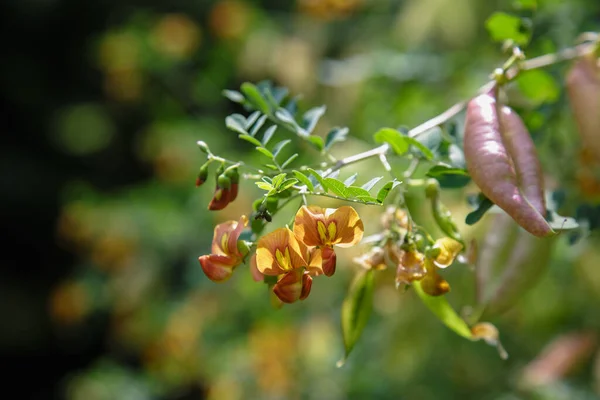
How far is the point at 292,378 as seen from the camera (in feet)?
6.05

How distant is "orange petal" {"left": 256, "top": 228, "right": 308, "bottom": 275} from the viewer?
561mm

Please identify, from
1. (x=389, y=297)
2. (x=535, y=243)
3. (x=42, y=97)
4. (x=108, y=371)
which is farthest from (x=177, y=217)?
(x=42, y=97)

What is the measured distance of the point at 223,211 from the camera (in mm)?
2082

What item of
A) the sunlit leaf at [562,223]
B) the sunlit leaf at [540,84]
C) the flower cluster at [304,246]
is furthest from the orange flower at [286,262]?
the sunlit leaf at [540,84]

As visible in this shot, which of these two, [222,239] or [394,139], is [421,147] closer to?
[394,139]

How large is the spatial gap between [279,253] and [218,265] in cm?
7

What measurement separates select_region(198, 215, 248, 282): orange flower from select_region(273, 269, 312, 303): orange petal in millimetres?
53

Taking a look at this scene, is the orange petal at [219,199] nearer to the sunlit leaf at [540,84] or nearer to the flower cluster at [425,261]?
the flower cluster at [425,261]

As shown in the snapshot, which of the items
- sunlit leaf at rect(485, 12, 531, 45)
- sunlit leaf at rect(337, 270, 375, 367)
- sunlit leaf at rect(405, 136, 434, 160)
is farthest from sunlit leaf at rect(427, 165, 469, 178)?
sunlit leaf at rect(485, 12, 531, 45)

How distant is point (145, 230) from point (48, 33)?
7.92ft

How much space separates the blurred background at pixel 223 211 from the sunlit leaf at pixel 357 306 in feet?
0.81

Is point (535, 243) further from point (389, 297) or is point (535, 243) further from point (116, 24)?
point (116, 24)

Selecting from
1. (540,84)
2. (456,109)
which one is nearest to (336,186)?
(456,109)

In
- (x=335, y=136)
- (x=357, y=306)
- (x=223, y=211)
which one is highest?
(x=335, y=136)
